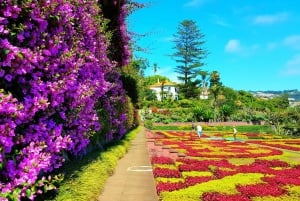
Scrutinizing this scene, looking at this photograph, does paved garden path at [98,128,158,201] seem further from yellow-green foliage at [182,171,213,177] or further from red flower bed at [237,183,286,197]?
→ red flower bed at [237,183,286,197]

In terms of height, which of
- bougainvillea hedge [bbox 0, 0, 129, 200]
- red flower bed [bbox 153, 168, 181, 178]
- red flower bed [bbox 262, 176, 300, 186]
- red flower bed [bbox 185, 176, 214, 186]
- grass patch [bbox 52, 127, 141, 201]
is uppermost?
bougainvillea hedge [bbox 0, 0, 129, 200]

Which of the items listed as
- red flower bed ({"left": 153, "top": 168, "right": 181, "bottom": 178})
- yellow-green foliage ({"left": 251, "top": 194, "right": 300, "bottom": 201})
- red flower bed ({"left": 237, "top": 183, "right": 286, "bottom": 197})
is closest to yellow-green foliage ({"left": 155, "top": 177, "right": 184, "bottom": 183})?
red flower bed ({"left": 153, "top": 168, "right": 181, "bottom": 178})

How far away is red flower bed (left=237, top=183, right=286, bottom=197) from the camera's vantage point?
32.3 ft

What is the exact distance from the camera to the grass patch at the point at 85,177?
7645 mm

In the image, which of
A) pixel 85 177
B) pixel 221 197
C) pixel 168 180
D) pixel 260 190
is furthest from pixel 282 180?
pixel 85 177

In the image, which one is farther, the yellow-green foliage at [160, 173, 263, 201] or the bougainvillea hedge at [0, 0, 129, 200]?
the yellow-green foliage at [160, 173, 263, 201]

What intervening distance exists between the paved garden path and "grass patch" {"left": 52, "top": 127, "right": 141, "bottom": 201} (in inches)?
8.5

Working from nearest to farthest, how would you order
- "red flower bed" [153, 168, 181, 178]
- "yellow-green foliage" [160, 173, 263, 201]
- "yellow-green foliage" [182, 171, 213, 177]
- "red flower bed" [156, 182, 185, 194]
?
"yellow-green foliage" [160, 173, 263, 201]
"red flower bed" [156, 182, 185, 194]
"red flower bed" [153, 168, 181, 178]
"yellow-green foliage" [182, 171, 213, 177]

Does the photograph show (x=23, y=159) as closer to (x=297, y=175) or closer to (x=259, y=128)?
(x=297, y=175)

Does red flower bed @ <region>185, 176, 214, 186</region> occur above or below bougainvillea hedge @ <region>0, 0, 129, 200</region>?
below

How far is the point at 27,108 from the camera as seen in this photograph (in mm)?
5156

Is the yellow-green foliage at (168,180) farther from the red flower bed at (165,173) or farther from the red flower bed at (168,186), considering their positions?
the red flower bed at (168,186)

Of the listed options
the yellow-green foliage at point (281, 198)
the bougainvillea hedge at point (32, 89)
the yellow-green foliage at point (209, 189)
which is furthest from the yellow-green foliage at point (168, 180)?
the bougainvillea hedge at point (32, 89)

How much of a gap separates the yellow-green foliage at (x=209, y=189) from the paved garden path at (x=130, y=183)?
40 cm
